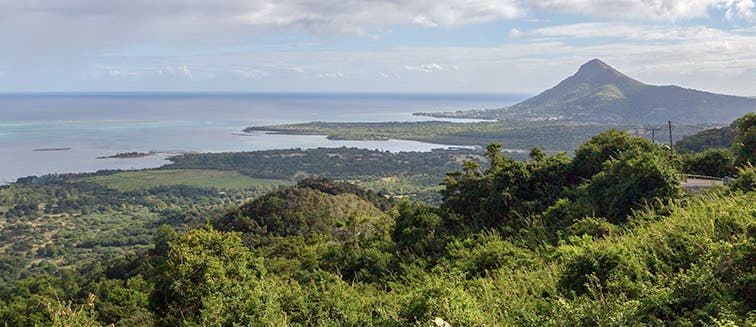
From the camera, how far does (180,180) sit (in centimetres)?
8444

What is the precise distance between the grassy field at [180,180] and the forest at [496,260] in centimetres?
4087

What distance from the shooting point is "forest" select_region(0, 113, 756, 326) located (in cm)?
546

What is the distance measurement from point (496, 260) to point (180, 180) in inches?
3186

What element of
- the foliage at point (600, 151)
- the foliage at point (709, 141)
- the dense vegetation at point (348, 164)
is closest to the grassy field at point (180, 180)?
the dense vegetation at point (348, 164)

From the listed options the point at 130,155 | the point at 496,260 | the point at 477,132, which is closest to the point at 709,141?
the point at 496,260

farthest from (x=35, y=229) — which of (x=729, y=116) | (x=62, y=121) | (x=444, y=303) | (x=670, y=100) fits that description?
(x=670, y=100)

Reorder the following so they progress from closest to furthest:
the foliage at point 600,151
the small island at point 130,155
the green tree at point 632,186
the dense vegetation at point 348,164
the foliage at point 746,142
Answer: the green tree at point 632,186, the foliage at point 746,142, the foliage at point 600,151, the dense vegetation at point 348,164, the small island at point 130,155

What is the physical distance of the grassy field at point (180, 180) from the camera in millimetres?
80244

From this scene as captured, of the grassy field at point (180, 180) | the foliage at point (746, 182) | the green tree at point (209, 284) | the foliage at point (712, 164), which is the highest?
the foliage at point (746, 182)

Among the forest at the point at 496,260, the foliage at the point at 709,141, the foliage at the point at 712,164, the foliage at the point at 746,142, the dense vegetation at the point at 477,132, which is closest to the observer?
the forest at the point at 496,260

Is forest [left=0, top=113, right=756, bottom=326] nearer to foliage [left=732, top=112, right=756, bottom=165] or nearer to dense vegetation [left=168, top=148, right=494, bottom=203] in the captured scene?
foliage [left=732, top=112, right=756, bottom=165]

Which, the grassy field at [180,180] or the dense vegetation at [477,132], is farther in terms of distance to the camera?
the dense vegetation at [477,132]

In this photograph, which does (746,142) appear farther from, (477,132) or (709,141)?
(477,132)

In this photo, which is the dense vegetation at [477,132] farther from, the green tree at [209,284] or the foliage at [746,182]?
the green tree at [209,284]
